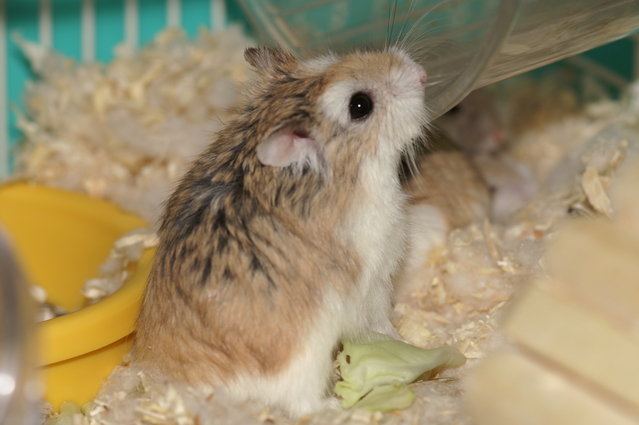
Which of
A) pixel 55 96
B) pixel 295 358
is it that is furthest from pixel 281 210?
pixel 55 96

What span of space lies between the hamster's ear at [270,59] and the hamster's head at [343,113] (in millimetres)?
92

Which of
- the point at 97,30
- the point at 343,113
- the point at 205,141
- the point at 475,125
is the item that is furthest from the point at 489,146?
the point at 97,30

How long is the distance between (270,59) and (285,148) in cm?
48

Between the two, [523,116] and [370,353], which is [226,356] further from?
[523,116]

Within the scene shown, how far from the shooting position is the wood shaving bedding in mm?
1940

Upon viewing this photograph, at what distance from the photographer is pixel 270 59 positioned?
221 cm

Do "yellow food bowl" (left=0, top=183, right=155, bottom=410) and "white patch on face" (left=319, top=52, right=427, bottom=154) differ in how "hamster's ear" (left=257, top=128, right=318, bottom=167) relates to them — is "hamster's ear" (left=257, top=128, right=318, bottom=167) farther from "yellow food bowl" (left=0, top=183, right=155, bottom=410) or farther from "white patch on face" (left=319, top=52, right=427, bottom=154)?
"yellow food bowl" (left=0, top=183, right=155, bottom=410)

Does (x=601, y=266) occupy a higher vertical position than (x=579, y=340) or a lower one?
higher

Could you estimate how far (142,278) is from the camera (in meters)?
2.35

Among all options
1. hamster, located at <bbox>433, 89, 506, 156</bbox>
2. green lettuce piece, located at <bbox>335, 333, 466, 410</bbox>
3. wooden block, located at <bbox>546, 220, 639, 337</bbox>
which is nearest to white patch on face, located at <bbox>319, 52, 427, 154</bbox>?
green lettuce piece, located at <bbox>335, 333, 466, 410</bbox>

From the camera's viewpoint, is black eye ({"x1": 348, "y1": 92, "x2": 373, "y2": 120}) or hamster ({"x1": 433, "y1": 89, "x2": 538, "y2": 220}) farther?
hamster ({"x1": 433, "y1": 89, "x2": 538, "y2": 220})

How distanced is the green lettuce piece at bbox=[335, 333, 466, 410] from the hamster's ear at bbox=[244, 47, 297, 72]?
2.79ft

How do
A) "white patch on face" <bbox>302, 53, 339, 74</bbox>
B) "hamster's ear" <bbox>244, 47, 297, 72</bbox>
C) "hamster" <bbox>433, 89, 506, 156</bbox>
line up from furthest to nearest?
"hamster" <bbox>433, 89, 506, 156</bbox>
"hamster's ear" <bbox>244, 47, 297, 72</bbox>
"white patch on face" <bbox>302, 53, 339, 74</bbox>

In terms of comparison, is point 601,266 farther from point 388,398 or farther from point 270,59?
point 270,59
